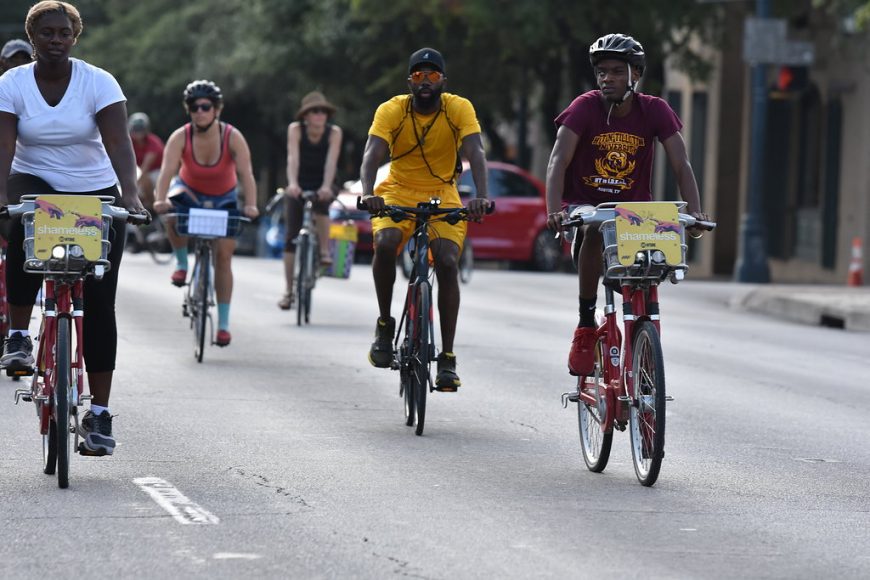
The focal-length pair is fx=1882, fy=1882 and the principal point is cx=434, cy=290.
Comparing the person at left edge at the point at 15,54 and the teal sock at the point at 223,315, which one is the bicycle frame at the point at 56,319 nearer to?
the person at left edge at the point at 15,54

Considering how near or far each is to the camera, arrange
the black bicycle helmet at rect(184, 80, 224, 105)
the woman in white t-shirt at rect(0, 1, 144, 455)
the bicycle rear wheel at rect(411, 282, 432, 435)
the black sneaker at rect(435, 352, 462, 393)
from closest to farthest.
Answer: the woman in white t-shirt at rect(0, 1, 144, 455) → the bicycle rear wheel at rect(411, 282, 432, 435) → the black sneaker at rect(435, 352, 462, 393) → the black bicycle helmet at rect(184, 80, 224, 105)

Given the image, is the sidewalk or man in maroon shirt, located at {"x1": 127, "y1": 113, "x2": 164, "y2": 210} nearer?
the sidewalk

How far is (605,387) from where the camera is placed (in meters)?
7.67

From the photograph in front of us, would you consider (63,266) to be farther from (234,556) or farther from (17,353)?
(234,556)

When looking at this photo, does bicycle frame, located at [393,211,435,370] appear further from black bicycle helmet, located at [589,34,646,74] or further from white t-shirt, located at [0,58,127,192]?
white t-shirt, located at [0,58,127,192]

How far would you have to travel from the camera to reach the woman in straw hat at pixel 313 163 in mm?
15234

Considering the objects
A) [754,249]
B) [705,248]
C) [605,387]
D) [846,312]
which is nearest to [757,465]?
[605,387]

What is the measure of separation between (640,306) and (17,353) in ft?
8.31

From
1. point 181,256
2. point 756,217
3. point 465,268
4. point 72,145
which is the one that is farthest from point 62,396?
point 756,217

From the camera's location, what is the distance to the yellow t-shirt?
9305 mm

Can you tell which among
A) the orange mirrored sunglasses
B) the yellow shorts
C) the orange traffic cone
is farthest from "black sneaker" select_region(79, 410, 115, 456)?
the orange traffic cone

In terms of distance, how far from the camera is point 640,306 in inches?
296

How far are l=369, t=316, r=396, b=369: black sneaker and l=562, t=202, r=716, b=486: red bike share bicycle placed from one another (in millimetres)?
1942

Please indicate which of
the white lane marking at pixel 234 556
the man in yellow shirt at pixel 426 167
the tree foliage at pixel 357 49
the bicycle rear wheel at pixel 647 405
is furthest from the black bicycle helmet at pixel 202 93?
the tree foliage at pixel 357 49
